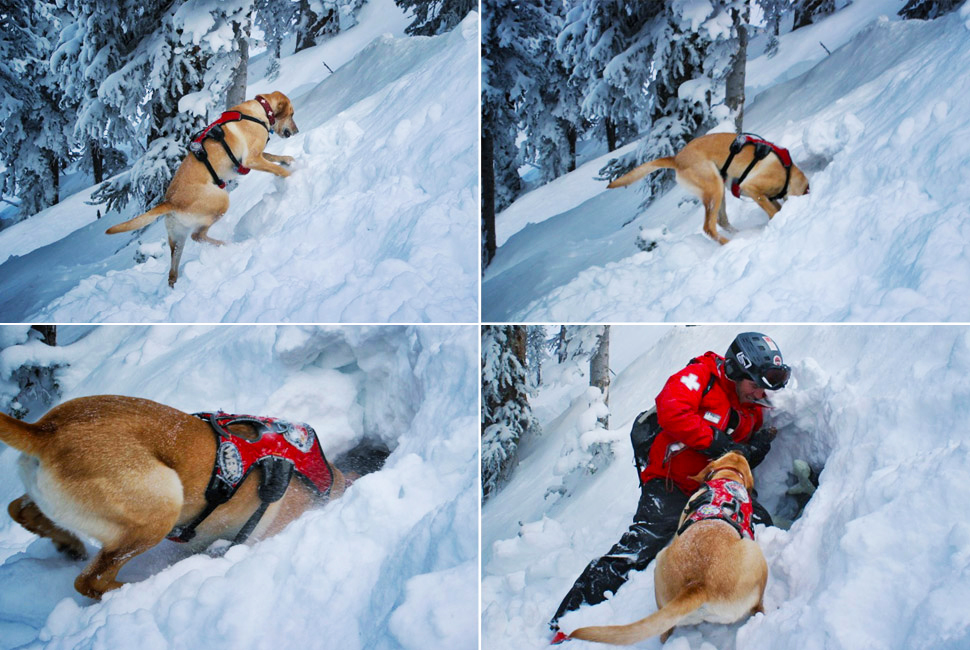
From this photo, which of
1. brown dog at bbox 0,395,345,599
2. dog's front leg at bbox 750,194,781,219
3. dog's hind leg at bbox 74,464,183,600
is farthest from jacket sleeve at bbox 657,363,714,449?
dog's hind leg at bbox 74,464,183,600

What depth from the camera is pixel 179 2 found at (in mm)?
3246

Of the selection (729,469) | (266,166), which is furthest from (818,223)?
(266,166)

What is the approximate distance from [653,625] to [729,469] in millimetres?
804

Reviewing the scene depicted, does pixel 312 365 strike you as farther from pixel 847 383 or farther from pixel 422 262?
pixel 847 383

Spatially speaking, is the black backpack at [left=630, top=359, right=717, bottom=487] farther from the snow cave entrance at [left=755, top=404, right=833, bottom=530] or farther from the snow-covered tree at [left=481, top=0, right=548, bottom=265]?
the snow-covered tree at [left=481, top=0, right=548, bottom=265]

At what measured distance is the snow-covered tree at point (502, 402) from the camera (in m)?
2.75

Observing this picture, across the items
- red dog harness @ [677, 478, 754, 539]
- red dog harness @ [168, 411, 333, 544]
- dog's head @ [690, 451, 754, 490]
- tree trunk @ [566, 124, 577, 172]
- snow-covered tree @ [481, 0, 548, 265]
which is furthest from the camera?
tree trunk @ [566, 124, 577, 172]

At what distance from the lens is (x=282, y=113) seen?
3.30 m

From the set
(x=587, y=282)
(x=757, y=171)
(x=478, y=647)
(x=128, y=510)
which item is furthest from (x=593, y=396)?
(x=128, y=510)

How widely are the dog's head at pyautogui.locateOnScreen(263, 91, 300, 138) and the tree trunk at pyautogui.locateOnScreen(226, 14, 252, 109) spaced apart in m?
0.16

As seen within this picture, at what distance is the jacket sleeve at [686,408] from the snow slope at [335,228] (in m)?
0.88

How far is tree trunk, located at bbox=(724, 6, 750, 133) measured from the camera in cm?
258

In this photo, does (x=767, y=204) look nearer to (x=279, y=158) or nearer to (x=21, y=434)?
Answer: (x=279, y=158)

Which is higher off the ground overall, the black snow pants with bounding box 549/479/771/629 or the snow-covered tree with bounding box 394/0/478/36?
the snow-covered tree with bounding box 394/0/478/36
